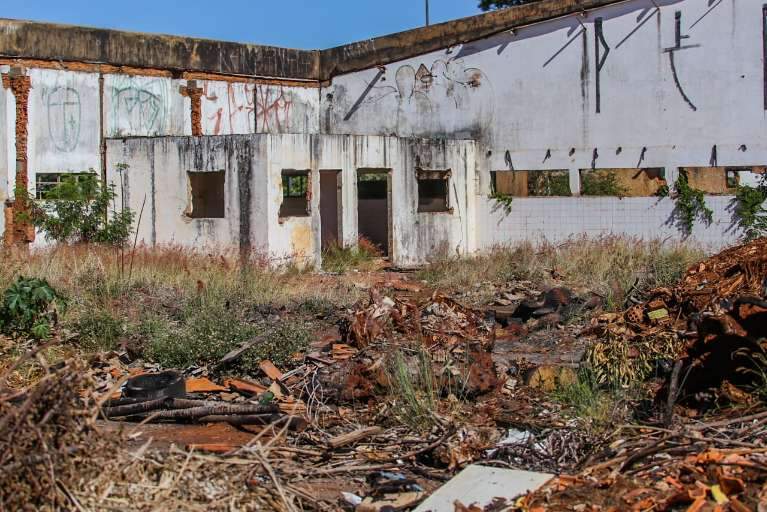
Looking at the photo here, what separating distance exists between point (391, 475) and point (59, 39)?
15.0m

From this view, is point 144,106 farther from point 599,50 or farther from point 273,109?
point 599,50

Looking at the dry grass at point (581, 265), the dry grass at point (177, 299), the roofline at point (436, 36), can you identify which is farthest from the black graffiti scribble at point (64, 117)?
the dry grass at point (581, 265)

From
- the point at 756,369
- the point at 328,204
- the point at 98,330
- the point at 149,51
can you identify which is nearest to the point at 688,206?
the point at 328,204

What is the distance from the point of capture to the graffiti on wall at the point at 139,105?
19.8m

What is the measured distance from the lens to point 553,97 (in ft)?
65.5

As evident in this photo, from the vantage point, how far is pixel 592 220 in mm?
19453

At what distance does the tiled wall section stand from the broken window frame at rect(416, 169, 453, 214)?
876 mm

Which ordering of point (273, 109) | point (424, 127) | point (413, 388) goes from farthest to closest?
point (273, 109) → point (424, 127) → point (413, 388)

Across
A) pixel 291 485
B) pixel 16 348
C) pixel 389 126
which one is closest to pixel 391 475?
pixel 291 485

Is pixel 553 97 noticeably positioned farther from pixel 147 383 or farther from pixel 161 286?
pixel 147 383

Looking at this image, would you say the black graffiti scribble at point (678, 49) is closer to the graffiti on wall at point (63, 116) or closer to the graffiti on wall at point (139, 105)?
the graffiti on wall at point (139, 105)

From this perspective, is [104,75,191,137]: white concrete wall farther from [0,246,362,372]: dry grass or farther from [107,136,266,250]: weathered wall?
[0,246,362,372]: dry grass

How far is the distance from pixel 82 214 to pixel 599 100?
35.1ft

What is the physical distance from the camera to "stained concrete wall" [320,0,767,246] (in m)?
18.1
